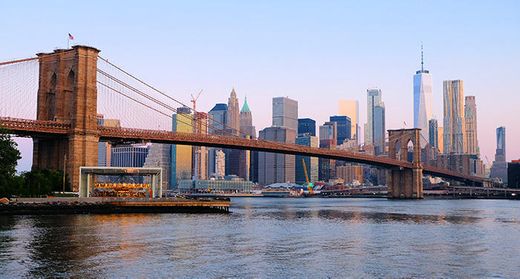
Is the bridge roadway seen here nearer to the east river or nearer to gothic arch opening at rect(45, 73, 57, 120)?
gothic arch opening at rect(45, 73, 57, 120)

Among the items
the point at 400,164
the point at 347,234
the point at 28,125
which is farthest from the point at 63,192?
the point at 400,164

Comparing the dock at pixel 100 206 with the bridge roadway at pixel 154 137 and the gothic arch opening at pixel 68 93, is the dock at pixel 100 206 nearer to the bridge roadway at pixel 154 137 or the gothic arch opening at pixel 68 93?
the bridge roadway at pixel 154 137

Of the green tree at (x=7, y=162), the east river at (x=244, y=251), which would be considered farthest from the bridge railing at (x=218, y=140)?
the east river at (x=244, y=251)

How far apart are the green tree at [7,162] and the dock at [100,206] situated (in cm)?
305

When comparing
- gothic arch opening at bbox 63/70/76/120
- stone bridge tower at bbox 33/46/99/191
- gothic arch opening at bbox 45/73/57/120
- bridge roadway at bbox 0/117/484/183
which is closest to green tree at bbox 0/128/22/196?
bridge roadway at bbox 0/117/484/183

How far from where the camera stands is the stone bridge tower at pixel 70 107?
8806cm

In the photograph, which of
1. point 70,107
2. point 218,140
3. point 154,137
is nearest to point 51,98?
point 70,107

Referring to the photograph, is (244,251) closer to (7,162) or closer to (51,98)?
(7,162)

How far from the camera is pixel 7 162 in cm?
7531

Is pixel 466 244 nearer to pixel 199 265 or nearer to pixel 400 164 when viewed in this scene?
pixel 199 265

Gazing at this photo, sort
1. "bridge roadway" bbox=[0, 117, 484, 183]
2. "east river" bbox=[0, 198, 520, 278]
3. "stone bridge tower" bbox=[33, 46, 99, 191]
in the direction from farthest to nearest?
"stone bridge tower" bbox=[33, 46, 99, 191] < "bridge roadway" bbox=[0, 117, 484, 183] < "east river" bbox=[0, 198, 520, 278]

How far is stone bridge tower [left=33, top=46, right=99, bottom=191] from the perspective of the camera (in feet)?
289

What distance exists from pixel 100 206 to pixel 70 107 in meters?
24.2

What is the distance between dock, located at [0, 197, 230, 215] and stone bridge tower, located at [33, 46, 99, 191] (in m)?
13.2
